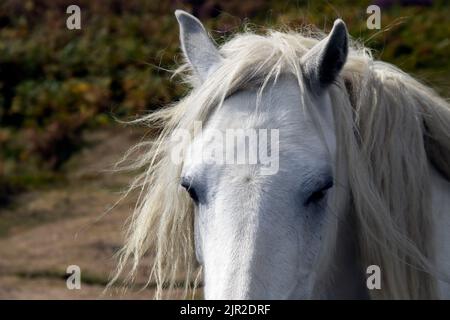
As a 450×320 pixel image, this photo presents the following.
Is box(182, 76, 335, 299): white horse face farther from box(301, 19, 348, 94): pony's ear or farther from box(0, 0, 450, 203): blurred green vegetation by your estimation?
box(0, 0, 450, 203): blurred green vegetation

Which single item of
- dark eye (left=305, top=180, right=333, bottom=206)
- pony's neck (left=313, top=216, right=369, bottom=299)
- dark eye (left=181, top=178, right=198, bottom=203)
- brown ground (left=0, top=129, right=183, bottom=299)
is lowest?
pony's neck (left=313, top=216, right=369, bottom=299)

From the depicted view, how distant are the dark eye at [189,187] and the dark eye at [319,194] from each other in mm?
382

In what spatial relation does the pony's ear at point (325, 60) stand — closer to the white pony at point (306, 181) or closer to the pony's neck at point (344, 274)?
the white pony at point (306, 181)

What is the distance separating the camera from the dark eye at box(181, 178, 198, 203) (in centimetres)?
311

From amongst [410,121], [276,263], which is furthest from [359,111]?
[276,263]

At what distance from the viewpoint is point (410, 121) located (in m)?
3.39

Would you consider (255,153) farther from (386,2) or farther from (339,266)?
(386,2)

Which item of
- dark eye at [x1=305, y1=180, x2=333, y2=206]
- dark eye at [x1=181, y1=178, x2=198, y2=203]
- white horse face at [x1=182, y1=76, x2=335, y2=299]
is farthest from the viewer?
dark eye at [x1=181, y1=178, x2=198, y2=203]

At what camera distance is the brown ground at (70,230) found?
25.6ft

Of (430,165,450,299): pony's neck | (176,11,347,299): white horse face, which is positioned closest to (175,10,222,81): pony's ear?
(176,11,347,299): white horse face

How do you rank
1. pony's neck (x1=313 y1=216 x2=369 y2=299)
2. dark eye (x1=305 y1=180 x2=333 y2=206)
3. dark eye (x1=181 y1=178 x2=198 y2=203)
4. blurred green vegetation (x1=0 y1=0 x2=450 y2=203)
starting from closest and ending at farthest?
dark eye (x1=305 y1=180 x2=333 y2=206) → dark eye (x1=181 y1=178 x2=198 y2=203) → pony's neck (x1=313 y1=216 x2=369 y2=299) → blurred green vegetation (x1=0 y1=0 x2=450 y2=203)

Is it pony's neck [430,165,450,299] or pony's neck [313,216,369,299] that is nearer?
pony's neck [313,216,369,299]

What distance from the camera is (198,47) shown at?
346 centimetres

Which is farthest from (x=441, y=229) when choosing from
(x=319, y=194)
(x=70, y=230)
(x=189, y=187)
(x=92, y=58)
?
(x=92, y=58)
